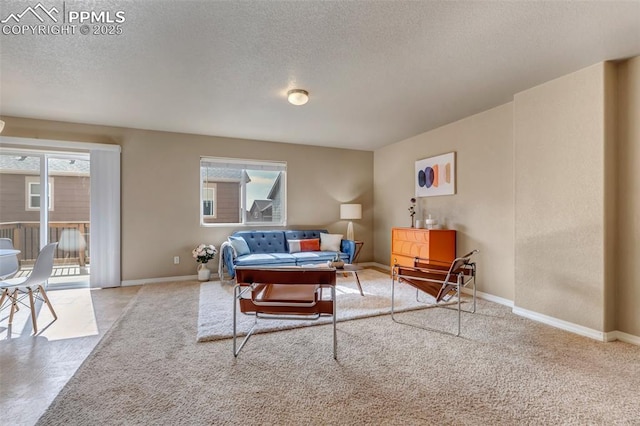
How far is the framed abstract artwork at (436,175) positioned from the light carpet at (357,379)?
225cm

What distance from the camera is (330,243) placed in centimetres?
544

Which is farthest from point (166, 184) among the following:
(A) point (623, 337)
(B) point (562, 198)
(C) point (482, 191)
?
(A) point (623, 337)

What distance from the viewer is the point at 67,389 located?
1.90 meters

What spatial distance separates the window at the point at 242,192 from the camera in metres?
5.34

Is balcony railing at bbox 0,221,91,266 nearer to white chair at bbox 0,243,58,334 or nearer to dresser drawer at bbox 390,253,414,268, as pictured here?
white chair at bbox 0,243,58,334

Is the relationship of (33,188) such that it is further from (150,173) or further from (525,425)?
(525,425)

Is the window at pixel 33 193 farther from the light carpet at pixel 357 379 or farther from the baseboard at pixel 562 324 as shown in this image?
the baseboard at pixel 562 324

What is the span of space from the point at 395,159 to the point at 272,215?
2.66 metres

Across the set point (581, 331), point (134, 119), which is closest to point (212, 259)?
point (134, 119)

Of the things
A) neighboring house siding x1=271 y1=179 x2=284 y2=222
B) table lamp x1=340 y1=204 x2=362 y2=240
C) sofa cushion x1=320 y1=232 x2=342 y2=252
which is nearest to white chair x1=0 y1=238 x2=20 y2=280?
neighboring house siding x1=271 y1=179 x2=284 y2=222

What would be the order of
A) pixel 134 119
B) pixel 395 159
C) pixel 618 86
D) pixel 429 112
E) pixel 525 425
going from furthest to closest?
1. pixel 395 159
2. pixel 134 119
3. pixel 429 112
4. pixel 618 86
5. pixel 525 425

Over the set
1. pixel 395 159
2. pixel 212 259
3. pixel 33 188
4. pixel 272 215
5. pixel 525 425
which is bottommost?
pixel 525 425

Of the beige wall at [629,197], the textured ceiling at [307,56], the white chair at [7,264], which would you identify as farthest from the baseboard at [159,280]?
the beige wall at [629,197]

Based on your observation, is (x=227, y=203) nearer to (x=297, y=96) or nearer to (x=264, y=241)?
(x=264, y=241)
